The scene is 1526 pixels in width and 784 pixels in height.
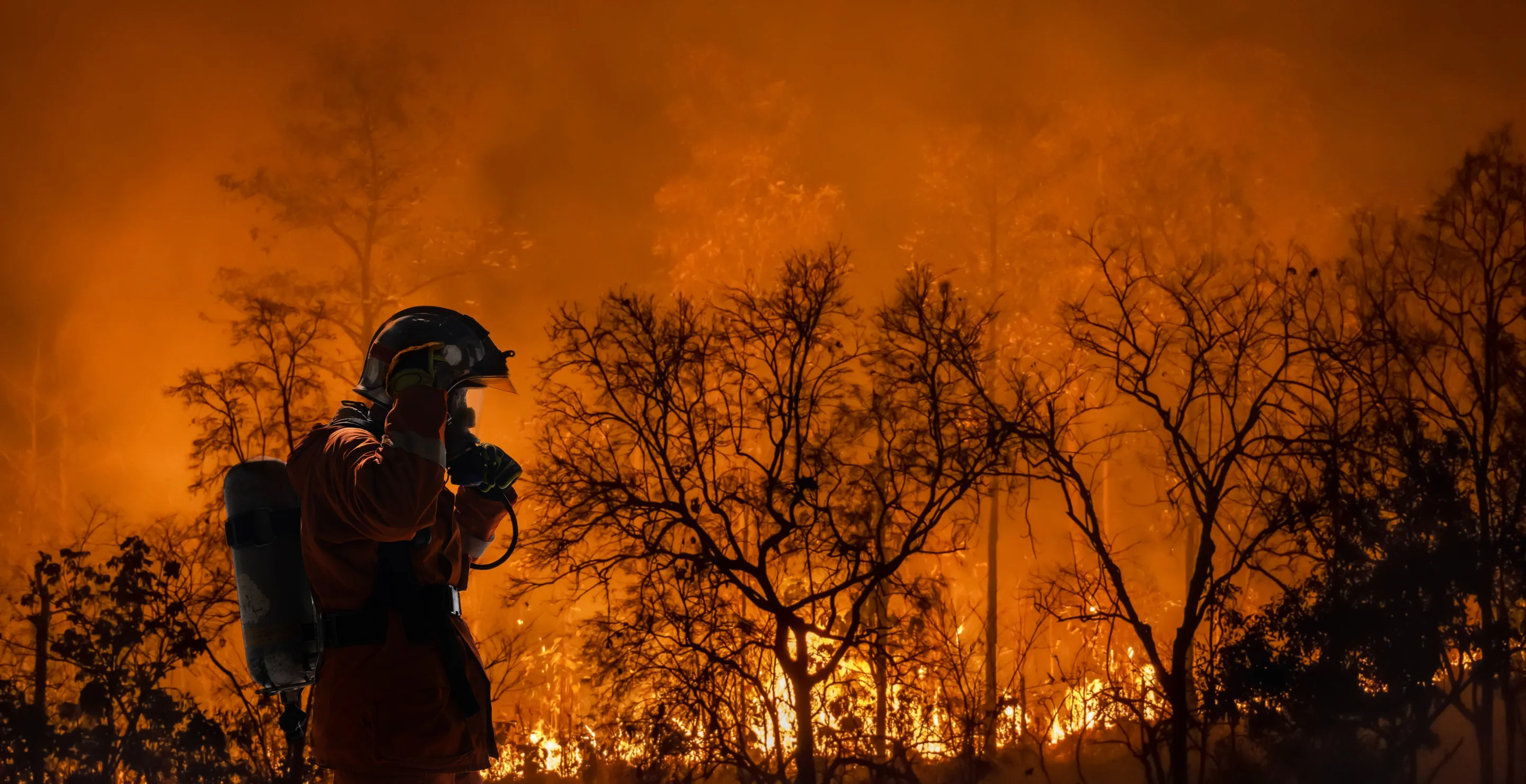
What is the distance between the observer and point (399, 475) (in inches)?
92.7

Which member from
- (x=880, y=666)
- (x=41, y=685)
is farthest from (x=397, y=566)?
(x=41, y=685)

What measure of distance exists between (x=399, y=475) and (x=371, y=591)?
449 millimetres

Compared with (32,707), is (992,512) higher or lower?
higher

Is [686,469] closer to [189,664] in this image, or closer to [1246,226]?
[189,664]

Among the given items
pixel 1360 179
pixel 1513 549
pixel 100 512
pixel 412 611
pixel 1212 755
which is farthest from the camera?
pixel 100 512

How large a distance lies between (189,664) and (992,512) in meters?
6.50

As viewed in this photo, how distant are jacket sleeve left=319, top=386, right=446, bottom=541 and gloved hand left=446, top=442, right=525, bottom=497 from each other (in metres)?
0.30

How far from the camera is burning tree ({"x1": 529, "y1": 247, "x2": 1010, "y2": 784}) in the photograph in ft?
18.9

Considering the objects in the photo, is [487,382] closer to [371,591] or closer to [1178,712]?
[371,591]

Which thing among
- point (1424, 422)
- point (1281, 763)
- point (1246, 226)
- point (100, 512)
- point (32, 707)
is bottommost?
point (1281, 763)

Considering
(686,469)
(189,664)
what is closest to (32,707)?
(189,664)

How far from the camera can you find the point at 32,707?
6492 mm

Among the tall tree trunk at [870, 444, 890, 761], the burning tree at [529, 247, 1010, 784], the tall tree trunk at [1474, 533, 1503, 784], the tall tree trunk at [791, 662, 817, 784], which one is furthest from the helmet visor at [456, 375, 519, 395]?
the tall tree trunk at [1474, 533, 1503, 784]

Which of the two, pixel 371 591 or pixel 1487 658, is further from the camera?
pixel 1487 658
